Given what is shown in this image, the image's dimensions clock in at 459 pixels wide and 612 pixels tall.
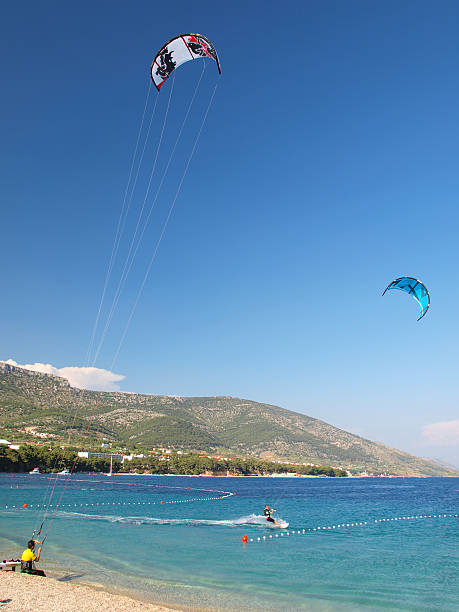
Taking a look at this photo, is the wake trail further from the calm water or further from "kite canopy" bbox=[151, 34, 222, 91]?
"kite canopy" bbox=[151, 34, 222, 91]

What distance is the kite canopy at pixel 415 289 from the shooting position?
23.3m

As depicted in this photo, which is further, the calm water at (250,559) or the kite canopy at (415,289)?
the kite canopy at (415,289)

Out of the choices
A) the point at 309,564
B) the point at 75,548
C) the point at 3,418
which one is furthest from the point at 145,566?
the point at 3,418

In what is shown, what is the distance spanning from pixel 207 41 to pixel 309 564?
80.3 feet

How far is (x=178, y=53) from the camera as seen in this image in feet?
53.9

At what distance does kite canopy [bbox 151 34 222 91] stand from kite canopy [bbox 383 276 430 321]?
1418cm

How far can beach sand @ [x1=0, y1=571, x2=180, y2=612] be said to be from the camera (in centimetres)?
1370

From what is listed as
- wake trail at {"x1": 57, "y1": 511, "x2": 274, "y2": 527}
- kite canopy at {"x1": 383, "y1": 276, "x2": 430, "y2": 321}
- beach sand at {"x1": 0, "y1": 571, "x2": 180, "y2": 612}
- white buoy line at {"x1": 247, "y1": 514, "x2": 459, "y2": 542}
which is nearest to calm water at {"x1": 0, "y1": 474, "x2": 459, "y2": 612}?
wake trail at {"x1": 57, "y1": 511, "x2": 274, "y2": 527}

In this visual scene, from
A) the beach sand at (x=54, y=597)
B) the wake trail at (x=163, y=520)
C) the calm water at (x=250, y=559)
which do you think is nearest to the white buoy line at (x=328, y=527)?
the calm water at (x=250, y=559)

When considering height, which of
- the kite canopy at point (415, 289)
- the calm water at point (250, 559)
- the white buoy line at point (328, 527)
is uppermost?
the kite canopy at point (415, 289)

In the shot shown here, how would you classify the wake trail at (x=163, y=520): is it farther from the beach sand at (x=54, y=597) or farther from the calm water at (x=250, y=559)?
the beach sand at (x=54, y=597)

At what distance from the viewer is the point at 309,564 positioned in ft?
78.1

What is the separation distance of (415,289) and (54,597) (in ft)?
68.6

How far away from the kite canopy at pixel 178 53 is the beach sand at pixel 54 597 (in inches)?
689
